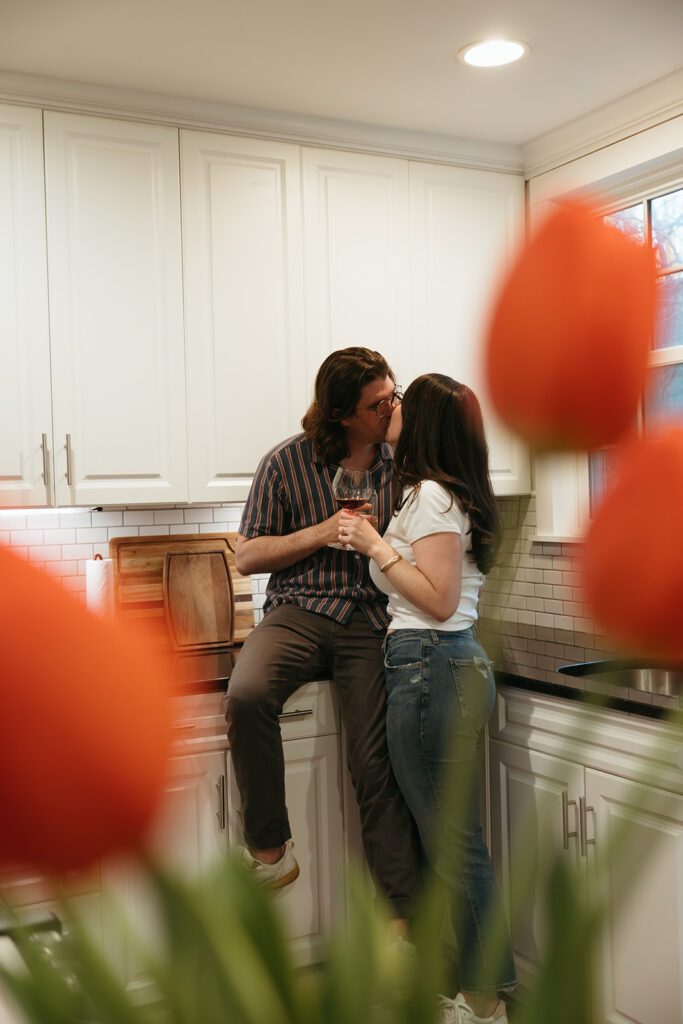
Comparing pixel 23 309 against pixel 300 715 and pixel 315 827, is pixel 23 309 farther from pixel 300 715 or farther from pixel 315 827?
pixel 315 827

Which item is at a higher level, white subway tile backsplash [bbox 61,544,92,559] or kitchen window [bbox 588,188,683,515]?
kitchen window [bbox 588,188,683,515]

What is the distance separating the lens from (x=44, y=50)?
238cm

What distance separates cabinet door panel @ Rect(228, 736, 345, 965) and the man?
0.39ft

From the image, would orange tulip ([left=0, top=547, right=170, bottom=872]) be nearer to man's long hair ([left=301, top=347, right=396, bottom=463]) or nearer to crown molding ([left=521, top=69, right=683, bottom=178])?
crown molding ([left=521, top=69, right=683, bottom=178])

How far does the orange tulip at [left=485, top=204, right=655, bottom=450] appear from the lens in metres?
0.12

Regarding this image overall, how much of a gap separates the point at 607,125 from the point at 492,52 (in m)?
1.99

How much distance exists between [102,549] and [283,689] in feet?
2.85

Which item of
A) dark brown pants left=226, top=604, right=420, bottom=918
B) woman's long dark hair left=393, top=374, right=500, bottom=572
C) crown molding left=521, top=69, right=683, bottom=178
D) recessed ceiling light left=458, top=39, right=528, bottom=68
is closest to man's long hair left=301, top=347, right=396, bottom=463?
dark brown pants left=226, top=604, right=420, bottom=918

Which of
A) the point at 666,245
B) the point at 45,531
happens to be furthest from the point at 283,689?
the point at 666,245

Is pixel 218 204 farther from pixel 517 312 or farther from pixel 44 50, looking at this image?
pixel 517 312

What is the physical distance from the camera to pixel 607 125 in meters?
0.71

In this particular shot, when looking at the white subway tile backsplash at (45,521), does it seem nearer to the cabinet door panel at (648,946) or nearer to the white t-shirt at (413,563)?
the white t-shirt at (413,563)

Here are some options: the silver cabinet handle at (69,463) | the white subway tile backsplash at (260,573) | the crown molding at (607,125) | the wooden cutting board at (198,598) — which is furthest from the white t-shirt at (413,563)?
the silver cabinet handle at (69,463)

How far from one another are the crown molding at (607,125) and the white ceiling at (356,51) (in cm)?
142
